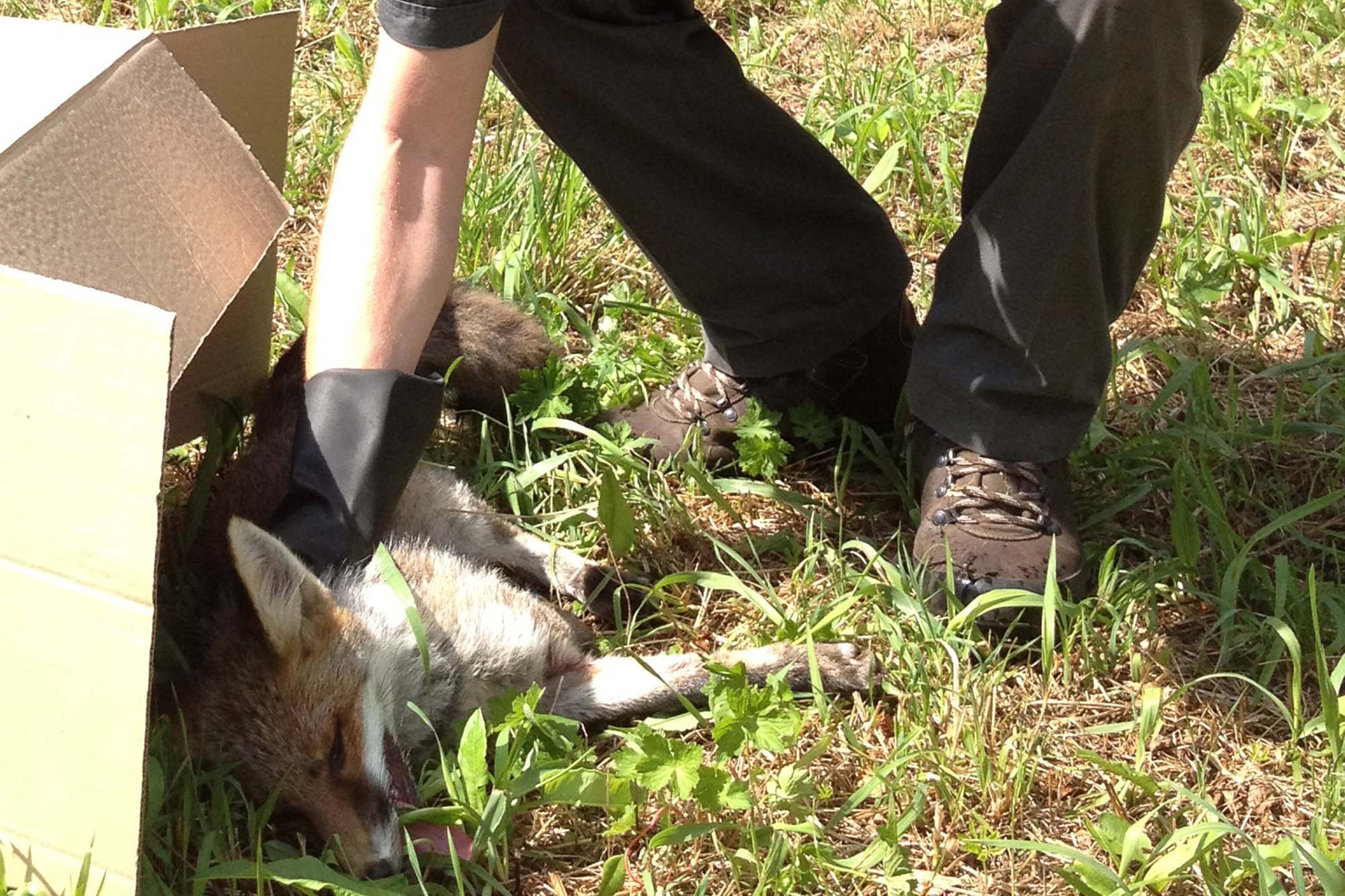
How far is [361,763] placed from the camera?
2.84m

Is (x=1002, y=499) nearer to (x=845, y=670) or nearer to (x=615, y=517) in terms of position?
(x=845, y=670)

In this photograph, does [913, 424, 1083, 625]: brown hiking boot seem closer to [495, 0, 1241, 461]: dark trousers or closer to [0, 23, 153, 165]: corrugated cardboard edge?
[495, 0, 1241, 461]: dark trousers

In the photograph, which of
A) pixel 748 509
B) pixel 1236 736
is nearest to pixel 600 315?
pixel 748 509

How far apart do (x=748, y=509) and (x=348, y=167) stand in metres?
1.41

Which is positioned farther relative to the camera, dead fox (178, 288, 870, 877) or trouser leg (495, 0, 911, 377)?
trouser leg (495, 0, 911, 377)

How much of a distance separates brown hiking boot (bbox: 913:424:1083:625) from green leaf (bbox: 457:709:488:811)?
3.68 feet

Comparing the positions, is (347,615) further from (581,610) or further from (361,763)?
(581,610)

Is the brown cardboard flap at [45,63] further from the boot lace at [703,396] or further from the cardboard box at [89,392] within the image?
the boot lace at [703,396]

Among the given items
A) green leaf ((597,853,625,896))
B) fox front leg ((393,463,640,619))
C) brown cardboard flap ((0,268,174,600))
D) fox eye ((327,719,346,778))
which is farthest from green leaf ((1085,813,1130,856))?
brown cardboard flap ((0,268,174,600))

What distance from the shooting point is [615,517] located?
3.42 m

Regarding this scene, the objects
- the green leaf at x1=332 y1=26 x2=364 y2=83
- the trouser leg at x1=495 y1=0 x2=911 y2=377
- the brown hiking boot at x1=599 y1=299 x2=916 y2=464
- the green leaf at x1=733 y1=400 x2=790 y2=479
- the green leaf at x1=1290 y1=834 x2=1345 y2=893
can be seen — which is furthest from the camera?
the green leaf at x1=332 y1=26 x2=364 y2=83

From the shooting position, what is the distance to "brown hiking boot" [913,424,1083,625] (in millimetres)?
3148

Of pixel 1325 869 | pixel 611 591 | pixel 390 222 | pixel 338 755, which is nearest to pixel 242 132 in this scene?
pixel 390 222

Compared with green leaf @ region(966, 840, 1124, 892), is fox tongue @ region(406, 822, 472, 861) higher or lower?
lower
